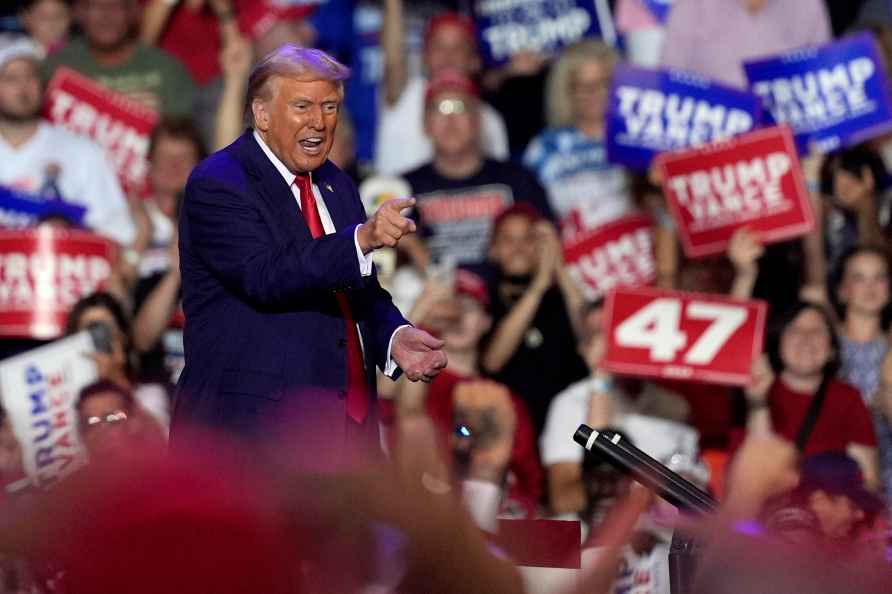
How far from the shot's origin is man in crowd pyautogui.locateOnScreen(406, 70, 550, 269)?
316 inches

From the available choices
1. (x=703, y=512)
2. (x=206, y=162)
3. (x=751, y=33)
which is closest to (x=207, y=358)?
(x=206, y=162)

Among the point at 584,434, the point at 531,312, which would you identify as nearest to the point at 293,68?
the point at 584,434

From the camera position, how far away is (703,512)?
11.8 feet

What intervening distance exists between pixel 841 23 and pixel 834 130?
1.96m

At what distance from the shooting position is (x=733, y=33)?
A: 8375 mm

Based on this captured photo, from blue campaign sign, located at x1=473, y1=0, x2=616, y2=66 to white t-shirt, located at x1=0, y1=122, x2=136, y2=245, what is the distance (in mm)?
2124

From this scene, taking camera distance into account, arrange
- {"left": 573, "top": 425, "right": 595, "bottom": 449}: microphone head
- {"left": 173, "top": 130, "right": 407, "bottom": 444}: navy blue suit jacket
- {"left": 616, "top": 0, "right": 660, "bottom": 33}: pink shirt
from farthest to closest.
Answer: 1. {"left": 616, "top": 0, "right": 660, "bottom": 33}: pink shirt
2. {"left": 173, "top": 130, "right": 407, "bottom": 444}: navy blue suit jacket
3. {"left": 573, "top": 425, "right": 595, "bottom": 449}: microphone head

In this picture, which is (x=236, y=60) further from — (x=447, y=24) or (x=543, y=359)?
(x=543, y=359)

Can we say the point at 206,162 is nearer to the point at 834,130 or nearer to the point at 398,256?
the point at 398,256

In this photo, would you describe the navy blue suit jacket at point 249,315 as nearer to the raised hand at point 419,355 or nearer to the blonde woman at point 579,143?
the raised hand at point 419,355

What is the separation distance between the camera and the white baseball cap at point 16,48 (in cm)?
823

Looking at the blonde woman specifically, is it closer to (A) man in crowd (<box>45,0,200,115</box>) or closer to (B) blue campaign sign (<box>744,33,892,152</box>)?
(B) blue campaign sign (<box>744,33,892,152</box>)

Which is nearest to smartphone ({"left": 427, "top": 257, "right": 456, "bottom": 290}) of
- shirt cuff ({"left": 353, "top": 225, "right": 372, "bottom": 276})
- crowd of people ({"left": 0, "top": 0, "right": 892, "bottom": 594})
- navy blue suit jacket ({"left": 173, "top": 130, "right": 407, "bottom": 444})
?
crowd of people ({"left": 0, "top": 0, "right": 892, "bottom": 594})

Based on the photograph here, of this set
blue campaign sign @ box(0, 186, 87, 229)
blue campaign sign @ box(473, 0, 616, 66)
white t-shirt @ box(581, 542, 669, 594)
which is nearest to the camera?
white t-shirt @ box(581, 542, 669, 594)
